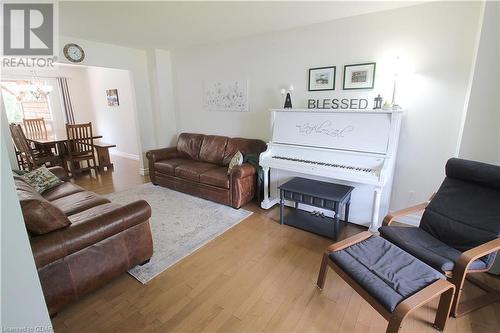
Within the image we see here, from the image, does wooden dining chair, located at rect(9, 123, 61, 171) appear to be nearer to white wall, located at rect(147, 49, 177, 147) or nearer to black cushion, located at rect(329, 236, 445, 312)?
white wall, located at rect(147, 49, 177, 147)

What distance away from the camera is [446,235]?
193 centimetres

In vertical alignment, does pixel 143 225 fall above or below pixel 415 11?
below

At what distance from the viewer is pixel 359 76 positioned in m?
2.88

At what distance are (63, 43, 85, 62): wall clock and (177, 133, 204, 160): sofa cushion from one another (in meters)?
1.96

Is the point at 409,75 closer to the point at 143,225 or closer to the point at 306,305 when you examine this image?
the point at 306,305

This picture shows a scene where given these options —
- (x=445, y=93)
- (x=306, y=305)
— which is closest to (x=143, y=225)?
(x=306, y=305)

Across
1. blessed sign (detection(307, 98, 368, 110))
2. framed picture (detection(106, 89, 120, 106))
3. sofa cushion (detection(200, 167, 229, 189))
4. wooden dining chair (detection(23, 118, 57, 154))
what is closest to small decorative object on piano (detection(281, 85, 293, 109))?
blessed sign (detection(307, 98, 368, 110))

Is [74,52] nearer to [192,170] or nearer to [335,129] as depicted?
[192,170]

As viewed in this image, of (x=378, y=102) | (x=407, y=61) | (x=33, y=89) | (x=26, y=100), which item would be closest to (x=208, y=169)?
(x=378, y=102)

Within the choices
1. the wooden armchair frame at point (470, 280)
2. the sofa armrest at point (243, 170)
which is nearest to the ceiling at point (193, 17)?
the sofa armrest at point (243, 170)

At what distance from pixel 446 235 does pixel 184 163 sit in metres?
3.43

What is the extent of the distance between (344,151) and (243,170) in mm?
1270

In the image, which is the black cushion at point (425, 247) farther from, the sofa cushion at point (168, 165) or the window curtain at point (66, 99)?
the window curtain at point (66, 99)

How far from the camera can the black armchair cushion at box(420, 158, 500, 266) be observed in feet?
5.83
